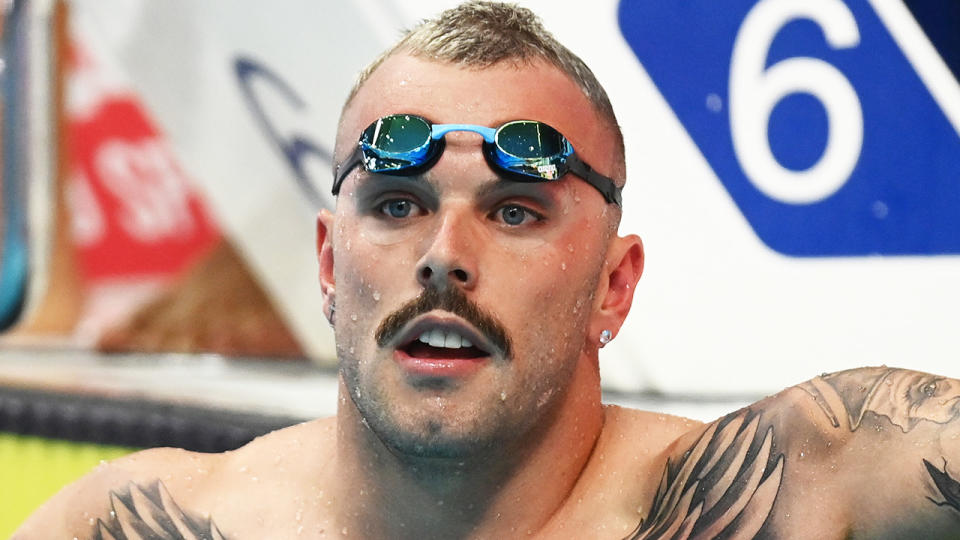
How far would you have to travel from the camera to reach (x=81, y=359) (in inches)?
131

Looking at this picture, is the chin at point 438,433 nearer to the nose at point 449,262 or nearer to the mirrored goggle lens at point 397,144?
the nose at point 449,262

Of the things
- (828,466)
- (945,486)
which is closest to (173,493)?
(828,466)

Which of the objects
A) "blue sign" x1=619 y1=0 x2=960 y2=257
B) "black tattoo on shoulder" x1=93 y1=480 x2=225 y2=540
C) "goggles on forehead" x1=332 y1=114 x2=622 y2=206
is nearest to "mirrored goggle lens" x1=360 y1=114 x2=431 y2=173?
"goggles on forehead" x1=332 y1=114 x2=622 y2=206

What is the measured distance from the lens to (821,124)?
7.14 feet

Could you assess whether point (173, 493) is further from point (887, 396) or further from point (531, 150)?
point (887, 396)

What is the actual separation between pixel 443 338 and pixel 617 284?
1.06 feet

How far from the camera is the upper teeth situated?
1.30 meters

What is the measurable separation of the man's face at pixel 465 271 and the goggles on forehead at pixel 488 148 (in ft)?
0.04

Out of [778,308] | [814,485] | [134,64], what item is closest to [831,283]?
[778,308]

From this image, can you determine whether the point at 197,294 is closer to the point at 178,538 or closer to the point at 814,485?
the point at 178,538

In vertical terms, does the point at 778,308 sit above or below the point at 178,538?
above

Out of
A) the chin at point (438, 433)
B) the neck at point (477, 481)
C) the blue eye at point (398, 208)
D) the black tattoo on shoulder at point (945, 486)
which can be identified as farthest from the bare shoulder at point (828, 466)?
the blue eye at point (398, 208)

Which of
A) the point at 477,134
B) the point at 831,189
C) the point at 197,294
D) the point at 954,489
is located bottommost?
the point at 197,294

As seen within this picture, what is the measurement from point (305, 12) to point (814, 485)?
210cm
